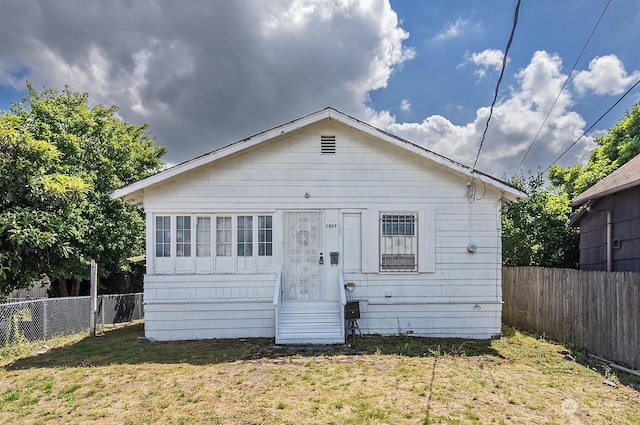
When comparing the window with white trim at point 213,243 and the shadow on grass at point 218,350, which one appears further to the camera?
the window with white trim at point 213,243

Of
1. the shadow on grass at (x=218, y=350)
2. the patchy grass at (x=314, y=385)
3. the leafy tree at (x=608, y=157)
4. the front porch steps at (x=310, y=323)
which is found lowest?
the shadow on grass at (x=218, y=350)

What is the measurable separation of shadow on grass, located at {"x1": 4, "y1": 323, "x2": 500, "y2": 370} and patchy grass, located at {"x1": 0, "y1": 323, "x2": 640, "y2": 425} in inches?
1.5

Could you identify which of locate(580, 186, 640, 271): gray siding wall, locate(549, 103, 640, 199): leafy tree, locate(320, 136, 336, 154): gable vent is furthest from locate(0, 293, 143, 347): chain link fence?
locate(549, 103, 640, 199): leafy tree

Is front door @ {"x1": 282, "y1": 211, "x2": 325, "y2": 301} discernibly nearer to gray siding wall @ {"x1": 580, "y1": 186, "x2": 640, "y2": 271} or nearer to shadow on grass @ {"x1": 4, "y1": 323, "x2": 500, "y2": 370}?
shadow on grass @ {"x1": 4, "y1": 323, "x2": 500, "y2": 370}

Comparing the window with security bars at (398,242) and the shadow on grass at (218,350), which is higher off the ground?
the window with security bars at (398,242)

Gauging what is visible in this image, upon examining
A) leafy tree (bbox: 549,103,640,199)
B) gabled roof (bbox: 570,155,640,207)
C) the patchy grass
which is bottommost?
the patchy grass

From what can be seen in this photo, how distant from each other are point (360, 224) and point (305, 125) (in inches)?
103

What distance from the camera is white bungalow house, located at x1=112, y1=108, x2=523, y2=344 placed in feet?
30.3

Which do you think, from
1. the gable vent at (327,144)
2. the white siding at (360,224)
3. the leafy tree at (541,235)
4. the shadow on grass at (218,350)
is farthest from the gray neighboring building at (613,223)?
the gable vent at (327,144)

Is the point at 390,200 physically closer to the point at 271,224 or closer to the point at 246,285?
the point at 271,224

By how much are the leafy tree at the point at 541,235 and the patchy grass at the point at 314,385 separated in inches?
236

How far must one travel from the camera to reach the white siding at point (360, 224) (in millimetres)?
9234

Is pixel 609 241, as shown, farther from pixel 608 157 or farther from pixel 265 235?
pixel 608 157

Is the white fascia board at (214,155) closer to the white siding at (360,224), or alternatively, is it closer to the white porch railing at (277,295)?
the white siding at (360,224)
